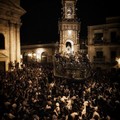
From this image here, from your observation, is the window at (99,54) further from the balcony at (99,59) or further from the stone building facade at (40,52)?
the stone building facade at (40,52)

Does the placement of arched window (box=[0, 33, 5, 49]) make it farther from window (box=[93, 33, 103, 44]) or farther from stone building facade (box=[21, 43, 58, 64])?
stone building facade (box=[21, 43, 58, 64])

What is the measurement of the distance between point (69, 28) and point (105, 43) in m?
8.11

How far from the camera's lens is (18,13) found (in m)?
29.9

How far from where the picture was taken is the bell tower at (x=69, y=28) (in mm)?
41781

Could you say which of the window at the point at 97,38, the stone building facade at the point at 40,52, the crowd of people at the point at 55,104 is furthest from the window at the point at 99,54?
the crowd of people at the point at 55,104

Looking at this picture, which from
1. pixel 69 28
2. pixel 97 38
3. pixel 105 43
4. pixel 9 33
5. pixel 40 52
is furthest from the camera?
pixel 40 52

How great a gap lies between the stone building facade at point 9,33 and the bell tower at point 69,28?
13494 millimetres

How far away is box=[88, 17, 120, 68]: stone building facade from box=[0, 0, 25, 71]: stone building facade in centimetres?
1545

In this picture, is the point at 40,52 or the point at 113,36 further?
the point at 40,52

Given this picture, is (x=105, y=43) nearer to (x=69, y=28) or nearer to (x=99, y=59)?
(x=99, y=59)

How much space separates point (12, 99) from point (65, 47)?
94.7ft

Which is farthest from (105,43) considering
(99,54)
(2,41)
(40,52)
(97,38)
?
(2,41)

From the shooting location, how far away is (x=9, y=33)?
94.9 ft

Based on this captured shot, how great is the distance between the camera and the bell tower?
41.8 m
